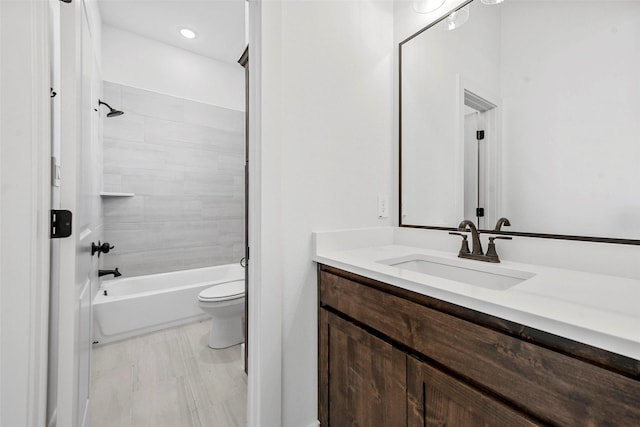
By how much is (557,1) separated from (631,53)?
0.34 m

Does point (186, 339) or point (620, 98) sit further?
point (186, 339)

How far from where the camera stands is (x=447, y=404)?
72 centimetres

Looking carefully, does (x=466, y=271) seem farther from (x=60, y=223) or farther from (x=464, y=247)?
(x=60, y=223)

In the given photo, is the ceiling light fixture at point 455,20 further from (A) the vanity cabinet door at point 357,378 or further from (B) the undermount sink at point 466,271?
(A) the vanity cabinet door at point 357,378

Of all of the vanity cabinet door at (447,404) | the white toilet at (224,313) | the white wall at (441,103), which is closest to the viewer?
the vanity cabinet door at (447,404)

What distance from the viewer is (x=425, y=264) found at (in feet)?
4.22

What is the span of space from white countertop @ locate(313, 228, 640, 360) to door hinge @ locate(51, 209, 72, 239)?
2.89 ft

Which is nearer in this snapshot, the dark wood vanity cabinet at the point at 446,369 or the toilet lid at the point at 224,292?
the dark wood vanity cabinet at the point at 446,369

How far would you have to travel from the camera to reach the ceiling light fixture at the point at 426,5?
4.47 ft

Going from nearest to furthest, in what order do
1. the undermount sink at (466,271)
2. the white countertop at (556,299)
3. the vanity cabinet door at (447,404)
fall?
the white countertop at (556,299), the vanity cabinet door at (447,404), the undermount sink at (466,271)

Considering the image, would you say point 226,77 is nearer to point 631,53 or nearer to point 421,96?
point 421,96

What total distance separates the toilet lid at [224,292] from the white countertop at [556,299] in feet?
4.20

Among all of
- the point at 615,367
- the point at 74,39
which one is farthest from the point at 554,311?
the point at 74,39

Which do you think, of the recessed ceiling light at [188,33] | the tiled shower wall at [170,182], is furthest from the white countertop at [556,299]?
the recessed ceiling light at [188,33]
